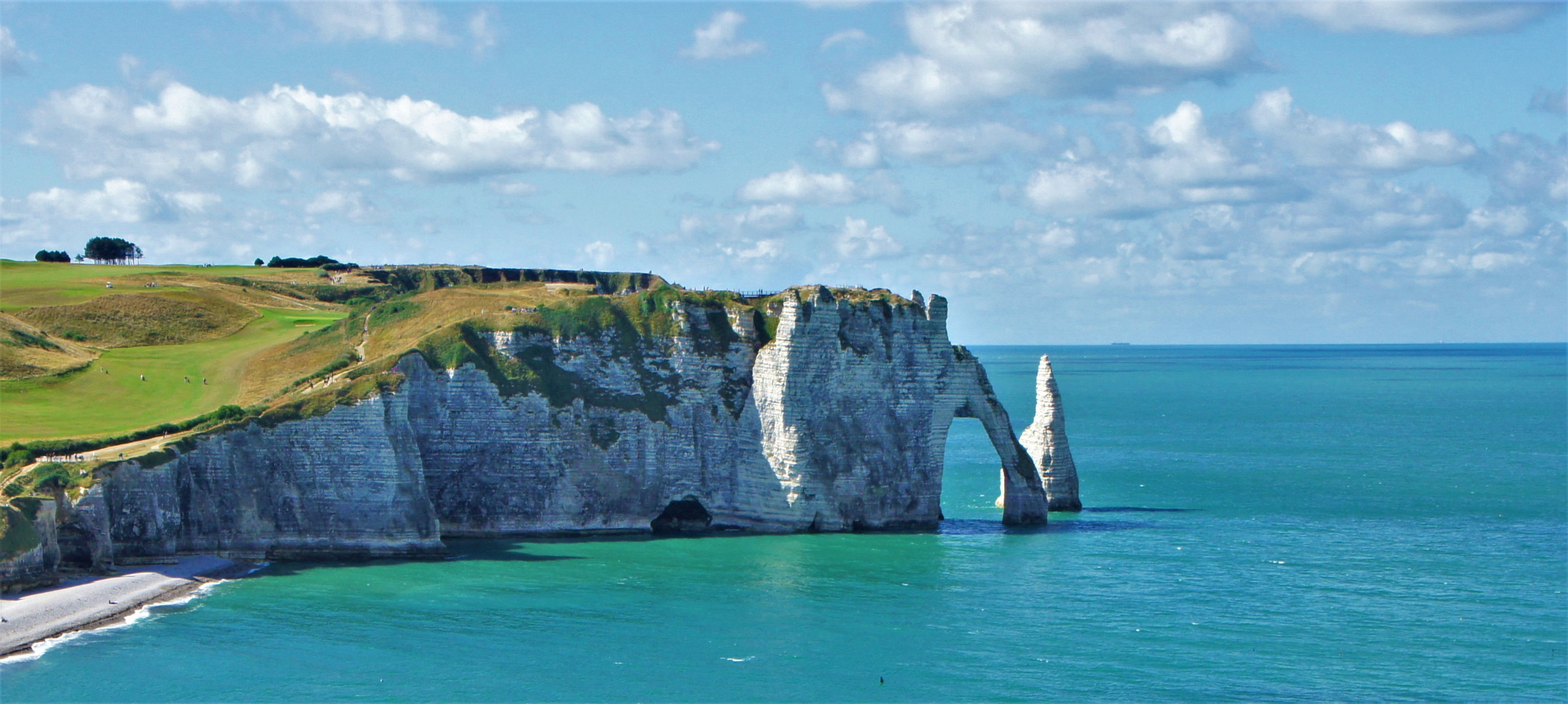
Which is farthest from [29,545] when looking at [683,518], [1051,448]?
[1051,448]

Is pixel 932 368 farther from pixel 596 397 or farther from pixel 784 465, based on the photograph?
pixel 596 397

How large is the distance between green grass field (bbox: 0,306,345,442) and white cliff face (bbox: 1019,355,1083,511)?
40602 mm

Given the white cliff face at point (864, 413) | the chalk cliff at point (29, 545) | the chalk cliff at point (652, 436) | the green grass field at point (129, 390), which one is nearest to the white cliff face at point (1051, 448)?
the chalk cliff at point (652, 436)

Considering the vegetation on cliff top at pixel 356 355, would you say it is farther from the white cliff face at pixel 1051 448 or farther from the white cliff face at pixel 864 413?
the white cliff face at pixel 1051 448

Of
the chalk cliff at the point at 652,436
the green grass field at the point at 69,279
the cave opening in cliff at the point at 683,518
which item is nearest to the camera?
the chalk cliff at the point at 652,436

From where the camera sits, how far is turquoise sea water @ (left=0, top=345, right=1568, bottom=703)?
133ft

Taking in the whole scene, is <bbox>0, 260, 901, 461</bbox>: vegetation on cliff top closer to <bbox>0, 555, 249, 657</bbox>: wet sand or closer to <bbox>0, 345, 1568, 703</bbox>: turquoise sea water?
<bbox>0, 555, 249, 657</bbox>: wet sand

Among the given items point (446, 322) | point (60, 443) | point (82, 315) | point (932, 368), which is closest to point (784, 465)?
point (932, 368)

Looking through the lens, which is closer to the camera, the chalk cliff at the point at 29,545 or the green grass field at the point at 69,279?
the chalk cliff at the point at 29,545

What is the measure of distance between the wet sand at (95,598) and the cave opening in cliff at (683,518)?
19113mm

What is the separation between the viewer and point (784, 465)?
2557 inches

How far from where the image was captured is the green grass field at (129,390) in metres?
59.3

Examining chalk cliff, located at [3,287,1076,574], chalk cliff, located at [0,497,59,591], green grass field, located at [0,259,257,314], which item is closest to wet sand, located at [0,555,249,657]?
chalk cliff, located at [0,497,59,591]

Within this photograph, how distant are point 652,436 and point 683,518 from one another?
4.41 metres
